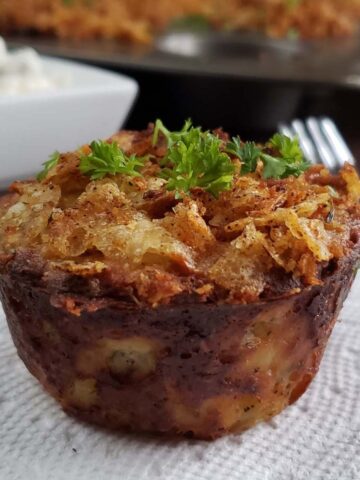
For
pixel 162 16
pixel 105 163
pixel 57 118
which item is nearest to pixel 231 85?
pixel 57 118

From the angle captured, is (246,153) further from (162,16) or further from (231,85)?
(162,16)

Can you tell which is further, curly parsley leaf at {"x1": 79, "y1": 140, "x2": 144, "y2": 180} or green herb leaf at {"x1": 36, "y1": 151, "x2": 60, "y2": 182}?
green herb leaf at {"x1": 36, "y1": 151, "x2": 60, "y2": 182}

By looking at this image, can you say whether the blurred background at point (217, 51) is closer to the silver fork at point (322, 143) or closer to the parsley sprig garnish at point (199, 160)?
the silver fork at point (322, 143)

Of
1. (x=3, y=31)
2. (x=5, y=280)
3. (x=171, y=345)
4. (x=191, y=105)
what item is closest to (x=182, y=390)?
(x=171, y=345)

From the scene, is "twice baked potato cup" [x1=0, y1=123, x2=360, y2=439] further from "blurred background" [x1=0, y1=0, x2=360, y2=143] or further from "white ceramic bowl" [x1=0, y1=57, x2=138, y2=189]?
"blurred background" [x1=0, y1=0, x2=360, y2=143]

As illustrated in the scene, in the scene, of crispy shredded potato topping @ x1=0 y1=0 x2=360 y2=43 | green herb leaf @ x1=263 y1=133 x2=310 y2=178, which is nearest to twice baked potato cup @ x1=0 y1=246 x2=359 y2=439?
green herb leaf @ x1=263 y1=133 x2=310 y2=178
